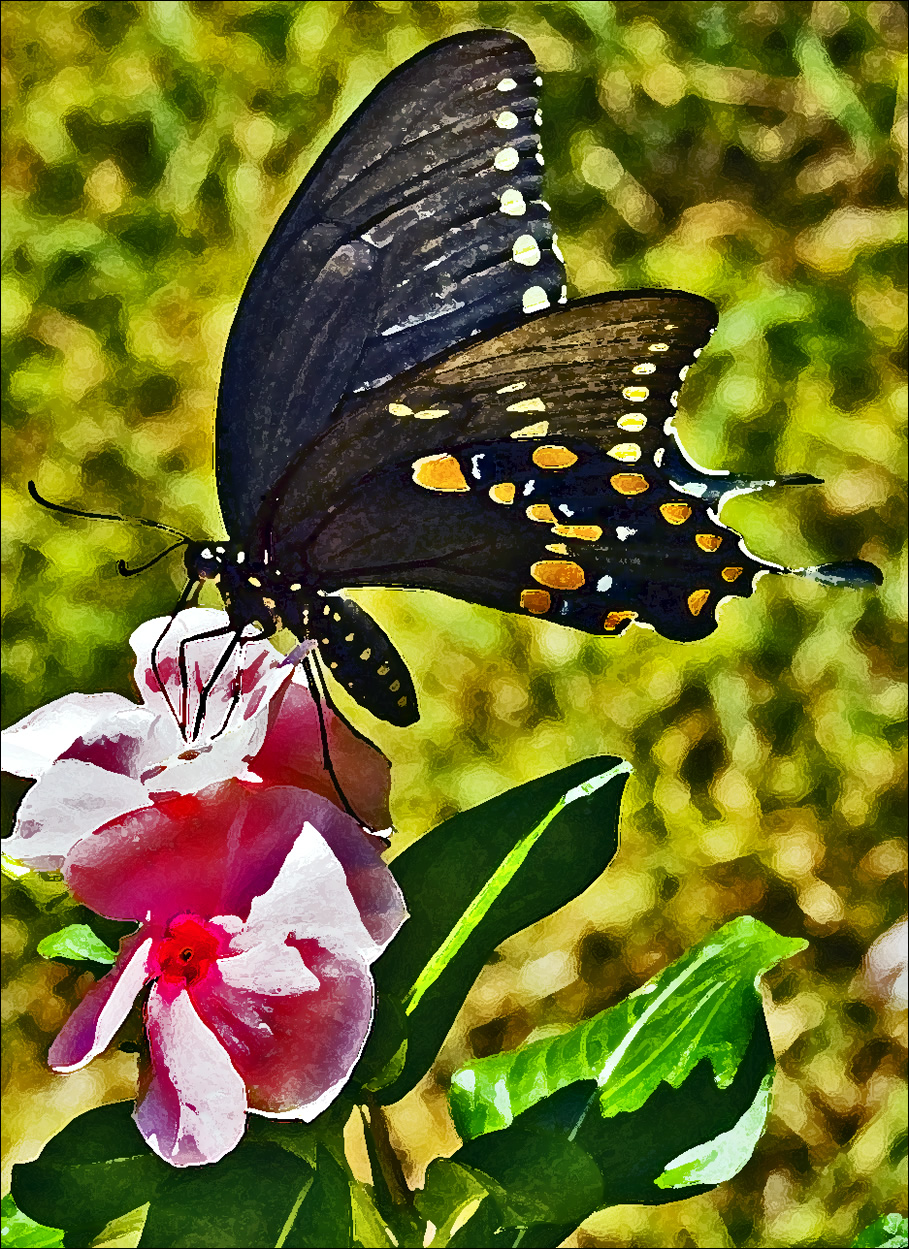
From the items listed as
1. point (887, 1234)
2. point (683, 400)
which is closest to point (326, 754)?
point (887, 1234)

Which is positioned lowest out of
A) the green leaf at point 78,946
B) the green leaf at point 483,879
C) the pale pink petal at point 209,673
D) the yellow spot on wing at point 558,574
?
the green leaf at point 483,879

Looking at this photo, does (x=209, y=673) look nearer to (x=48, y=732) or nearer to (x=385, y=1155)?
(x=48, y=732)

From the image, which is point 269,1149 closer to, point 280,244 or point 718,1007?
point 718,1007

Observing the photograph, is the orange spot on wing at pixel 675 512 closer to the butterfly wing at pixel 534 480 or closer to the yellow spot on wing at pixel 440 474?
the butterfly wing at pixel 534 480

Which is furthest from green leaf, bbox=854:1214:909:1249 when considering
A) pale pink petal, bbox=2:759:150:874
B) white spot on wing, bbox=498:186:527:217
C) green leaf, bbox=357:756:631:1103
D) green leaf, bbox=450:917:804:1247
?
white spot on wing, bbox=498:186:527:217

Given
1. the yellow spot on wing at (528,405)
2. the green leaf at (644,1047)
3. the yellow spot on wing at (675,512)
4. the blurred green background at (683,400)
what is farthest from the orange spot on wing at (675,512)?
the blurred green background at (683,400)

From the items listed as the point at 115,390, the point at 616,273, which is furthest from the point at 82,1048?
the point at 616,273
